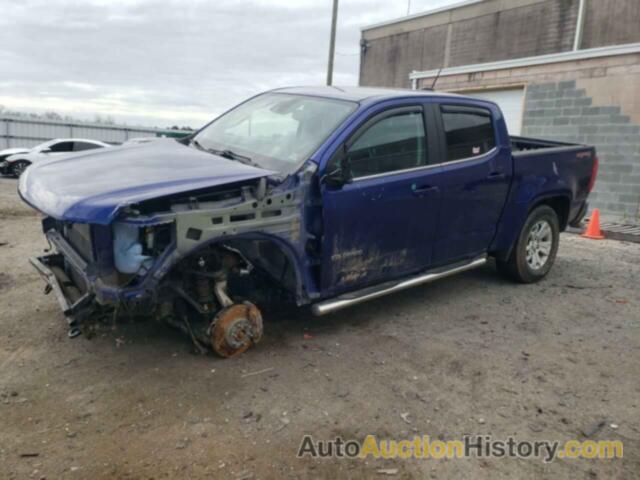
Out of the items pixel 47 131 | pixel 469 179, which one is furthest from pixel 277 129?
pixel 47 131

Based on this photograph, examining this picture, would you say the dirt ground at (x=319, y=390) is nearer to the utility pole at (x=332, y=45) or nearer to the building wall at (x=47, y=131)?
the utility pole at (x=332, y=45)

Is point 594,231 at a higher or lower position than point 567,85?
lower

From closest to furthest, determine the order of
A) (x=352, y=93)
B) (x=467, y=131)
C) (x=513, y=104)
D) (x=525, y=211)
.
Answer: (x=352, y=93) < (x=467, y=131) < (x=525, y=211) < (x=513, y=104)

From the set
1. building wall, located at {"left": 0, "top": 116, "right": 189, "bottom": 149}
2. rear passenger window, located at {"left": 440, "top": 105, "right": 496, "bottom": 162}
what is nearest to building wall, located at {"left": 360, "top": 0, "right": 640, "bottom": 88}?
building wall, located at {"left": 0, "top": 116, "right": 189, "bottom": 149}

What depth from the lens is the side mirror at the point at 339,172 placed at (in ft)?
11.9

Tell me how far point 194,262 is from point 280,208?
682 millimetres

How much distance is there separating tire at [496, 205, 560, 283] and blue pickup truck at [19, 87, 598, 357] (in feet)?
1.09

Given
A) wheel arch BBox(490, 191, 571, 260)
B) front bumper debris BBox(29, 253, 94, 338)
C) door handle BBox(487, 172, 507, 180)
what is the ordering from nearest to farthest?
front bumper debris BBox(29, 253, 94, 338), door handle BBox(487, 172, 507, 180), wheel arch BBox(490, 191, 571, 260)

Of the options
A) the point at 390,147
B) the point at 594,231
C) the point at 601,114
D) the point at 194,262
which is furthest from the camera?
the point at 601,114

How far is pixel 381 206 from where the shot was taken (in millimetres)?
3979

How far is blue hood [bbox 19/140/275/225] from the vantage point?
2876mm

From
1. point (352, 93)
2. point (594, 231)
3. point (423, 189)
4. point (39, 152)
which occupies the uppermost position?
point (352, 93)

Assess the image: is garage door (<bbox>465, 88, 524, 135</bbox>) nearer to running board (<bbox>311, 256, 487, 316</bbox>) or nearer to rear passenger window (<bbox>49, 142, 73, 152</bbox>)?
running board (<bbox>311, 256, 487, 316</bbox>)

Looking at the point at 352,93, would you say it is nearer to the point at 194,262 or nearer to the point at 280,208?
the point at 280,208
